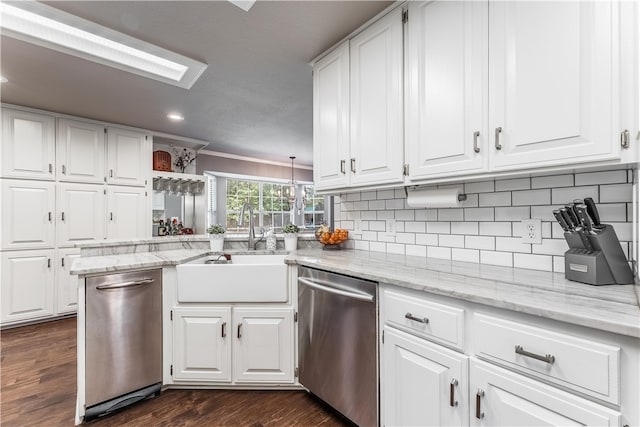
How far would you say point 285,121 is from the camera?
382cm

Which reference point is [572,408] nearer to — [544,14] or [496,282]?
[496,282]

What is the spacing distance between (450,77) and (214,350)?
2145 millimetres

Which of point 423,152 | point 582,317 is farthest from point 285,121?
point 582,317

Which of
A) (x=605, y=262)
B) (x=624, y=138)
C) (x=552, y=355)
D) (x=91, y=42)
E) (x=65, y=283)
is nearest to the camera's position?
(x=552, y=355)

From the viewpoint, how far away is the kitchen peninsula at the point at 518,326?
0.77 m

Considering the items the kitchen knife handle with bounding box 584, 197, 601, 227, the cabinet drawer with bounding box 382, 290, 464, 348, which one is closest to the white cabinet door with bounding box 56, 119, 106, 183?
the cabinet drawer with bounding box 382, 290, 464, 348

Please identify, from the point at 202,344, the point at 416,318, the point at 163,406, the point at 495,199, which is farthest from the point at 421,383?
the point at 163,406

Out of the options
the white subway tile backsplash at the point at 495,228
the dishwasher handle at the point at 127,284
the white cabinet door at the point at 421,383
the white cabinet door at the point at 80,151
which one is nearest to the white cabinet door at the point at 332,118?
the white subway tile backsplash at the point at 495,228

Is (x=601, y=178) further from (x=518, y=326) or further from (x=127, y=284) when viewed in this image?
(x=127, y=284)

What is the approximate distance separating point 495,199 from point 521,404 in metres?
1.01

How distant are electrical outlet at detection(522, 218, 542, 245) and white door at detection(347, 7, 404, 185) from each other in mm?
672

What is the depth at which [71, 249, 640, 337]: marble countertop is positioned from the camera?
2.67ft

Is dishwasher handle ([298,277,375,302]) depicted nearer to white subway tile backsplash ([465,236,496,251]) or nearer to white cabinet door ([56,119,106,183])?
white subway tile backsplash ([465,236,496,251])

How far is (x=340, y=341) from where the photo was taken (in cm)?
161
